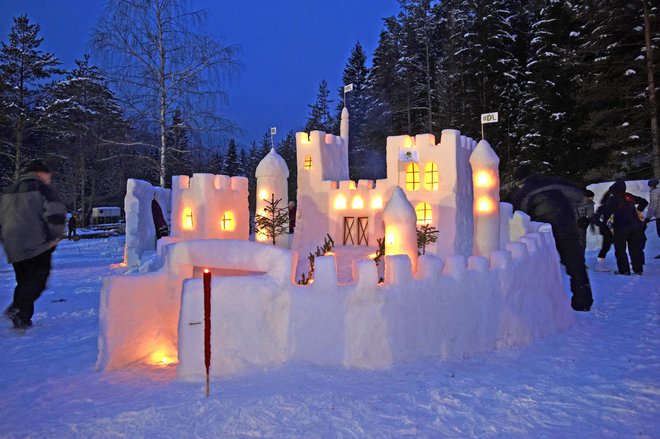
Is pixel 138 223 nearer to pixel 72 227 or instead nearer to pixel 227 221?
pixel 227 221

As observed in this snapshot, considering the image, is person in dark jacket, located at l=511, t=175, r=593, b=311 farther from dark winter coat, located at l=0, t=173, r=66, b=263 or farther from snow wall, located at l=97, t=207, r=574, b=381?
dark winter coat, located at l=0, t=173, r=66, b=263

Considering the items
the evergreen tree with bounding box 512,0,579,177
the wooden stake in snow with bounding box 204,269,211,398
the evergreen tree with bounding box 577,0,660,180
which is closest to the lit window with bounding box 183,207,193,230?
the wooden stake in snow with bounding box 204,269,211,398

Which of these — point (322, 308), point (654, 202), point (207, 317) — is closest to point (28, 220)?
point (207, 317)

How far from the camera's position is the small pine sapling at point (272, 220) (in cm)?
1555

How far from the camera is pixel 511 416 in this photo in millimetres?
3760

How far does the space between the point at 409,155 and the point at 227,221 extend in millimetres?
5864

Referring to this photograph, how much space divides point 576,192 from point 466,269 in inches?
180

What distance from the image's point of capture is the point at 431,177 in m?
13.4

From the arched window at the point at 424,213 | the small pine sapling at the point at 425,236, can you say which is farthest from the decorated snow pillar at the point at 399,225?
the arched window at the point at 424,213

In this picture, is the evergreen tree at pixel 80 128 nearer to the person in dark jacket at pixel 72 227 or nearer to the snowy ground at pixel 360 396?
the person in dark jacket at pixel 72 227

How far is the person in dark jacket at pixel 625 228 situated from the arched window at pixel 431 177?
446 cm

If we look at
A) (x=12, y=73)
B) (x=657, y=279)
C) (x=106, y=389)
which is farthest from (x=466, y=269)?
(x=12, y=73)

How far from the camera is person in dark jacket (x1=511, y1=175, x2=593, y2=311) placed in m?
7.64

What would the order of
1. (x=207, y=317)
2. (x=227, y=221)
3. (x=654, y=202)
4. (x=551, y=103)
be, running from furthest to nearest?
(x=551, y=103)
(x=227, y=221)
(x=654, y=202)
(x=207, y=317)
